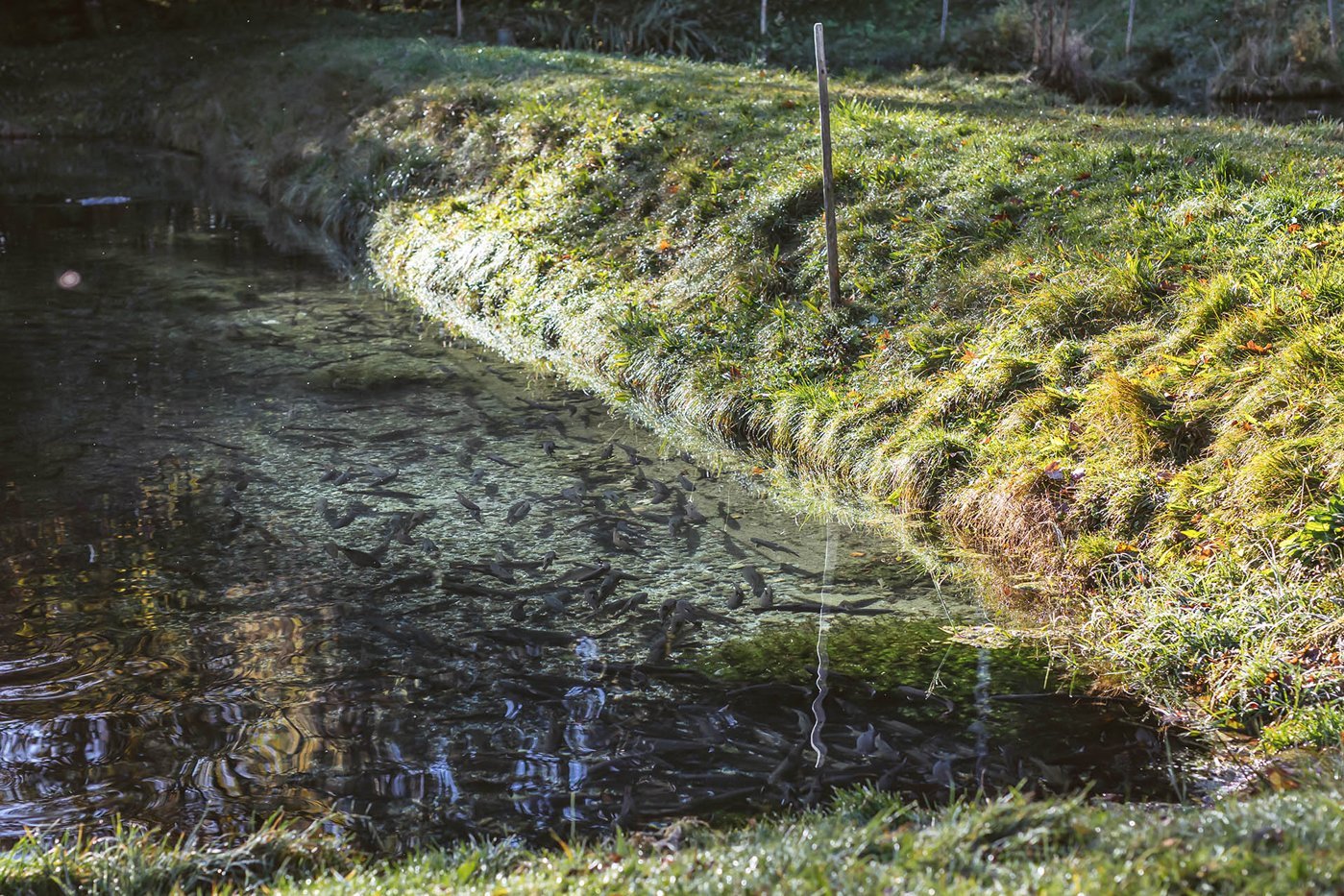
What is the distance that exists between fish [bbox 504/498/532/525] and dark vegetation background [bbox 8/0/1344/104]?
12946 millimetres

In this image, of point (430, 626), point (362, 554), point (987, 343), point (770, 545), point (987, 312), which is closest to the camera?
point (430, 626)

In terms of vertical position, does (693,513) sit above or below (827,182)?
below

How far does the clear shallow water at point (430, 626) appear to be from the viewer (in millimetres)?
4047

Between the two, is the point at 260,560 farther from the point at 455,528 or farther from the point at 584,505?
the point at 584,505

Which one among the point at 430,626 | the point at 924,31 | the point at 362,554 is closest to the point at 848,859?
the point at 430,626

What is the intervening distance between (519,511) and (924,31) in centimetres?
2096

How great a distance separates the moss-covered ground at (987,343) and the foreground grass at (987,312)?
2 centimetres

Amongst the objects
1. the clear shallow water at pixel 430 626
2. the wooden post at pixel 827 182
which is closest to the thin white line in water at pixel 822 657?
the clear shallow water at pixel 430 626

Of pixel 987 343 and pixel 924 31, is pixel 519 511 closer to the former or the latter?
pixel 987 343

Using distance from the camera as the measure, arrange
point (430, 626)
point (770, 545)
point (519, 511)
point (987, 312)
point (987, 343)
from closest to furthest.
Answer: point (430, 626) < point (770, 545) < point (519, 511) < point (987, 343) < point (987, 312)

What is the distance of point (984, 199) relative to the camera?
8461 mm

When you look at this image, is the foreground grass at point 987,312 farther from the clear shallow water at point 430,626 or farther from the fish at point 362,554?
the fish at point 362,554

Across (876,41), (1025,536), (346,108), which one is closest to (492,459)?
(1025,536)

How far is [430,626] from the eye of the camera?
17.3ft
